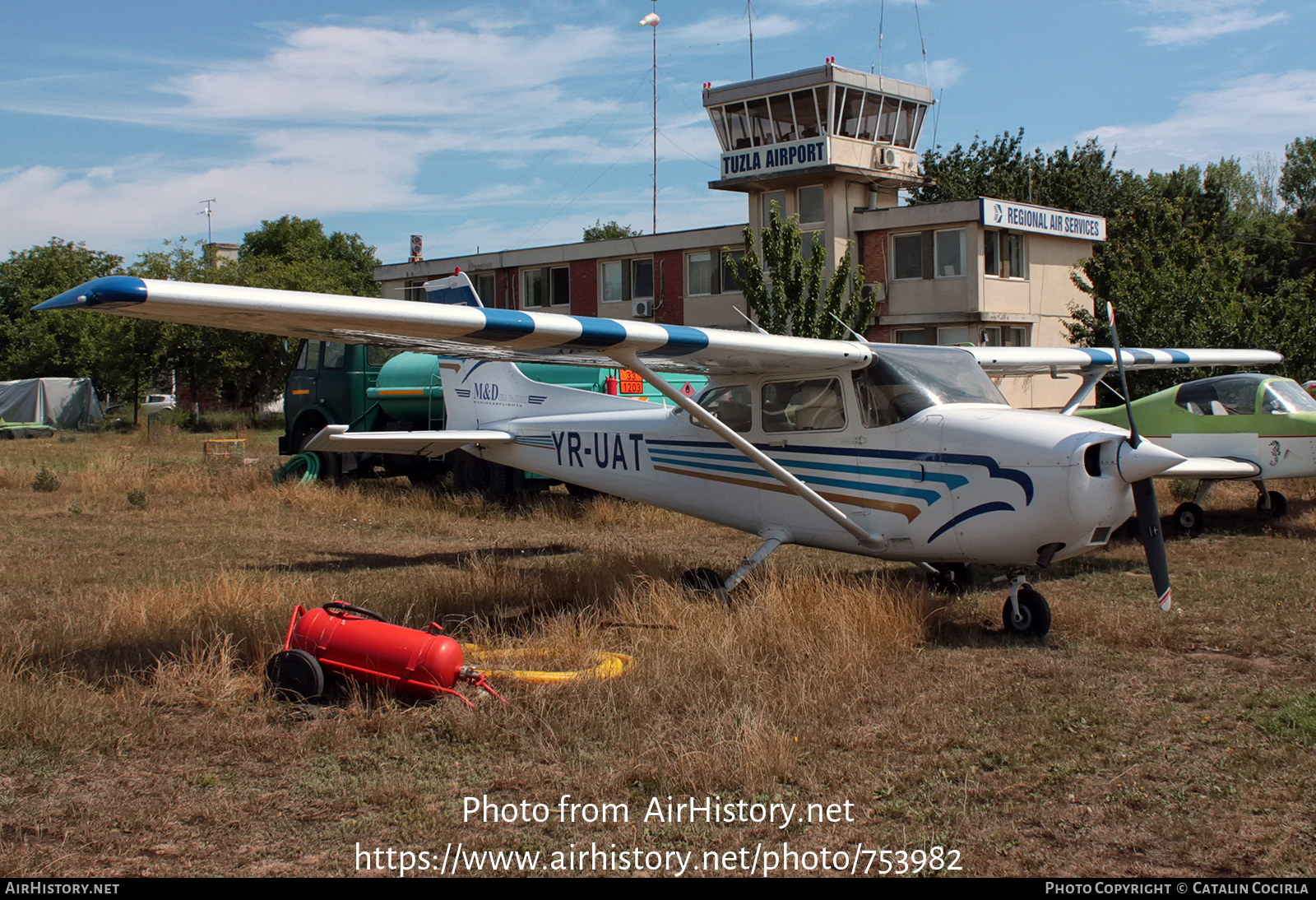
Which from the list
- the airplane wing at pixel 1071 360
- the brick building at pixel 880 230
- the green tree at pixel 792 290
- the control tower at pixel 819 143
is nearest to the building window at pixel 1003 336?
the brick building at pixel 880 230

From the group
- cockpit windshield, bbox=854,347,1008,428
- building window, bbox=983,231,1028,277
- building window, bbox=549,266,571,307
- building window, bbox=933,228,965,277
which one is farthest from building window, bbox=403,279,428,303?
cockpit windshield, bbox=854,347,1008,428

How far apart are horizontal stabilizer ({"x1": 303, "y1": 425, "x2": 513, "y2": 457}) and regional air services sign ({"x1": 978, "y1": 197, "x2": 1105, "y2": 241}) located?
23220mm

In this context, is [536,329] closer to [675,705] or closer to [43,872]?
[675,705]

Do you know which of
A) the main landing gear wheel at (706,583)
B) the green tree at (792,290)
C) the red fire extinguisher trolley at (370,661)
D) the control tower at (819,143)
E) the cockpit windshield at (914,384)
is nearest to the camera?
the red fire extinguisher trolley at (370,661)

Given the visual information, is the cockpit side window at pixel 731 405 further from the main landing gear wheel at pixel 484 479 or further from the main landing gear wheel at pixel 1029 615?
the main landing gear wheel at pixel 484 479

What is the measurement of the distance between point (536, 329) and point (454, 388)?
634 centimetres

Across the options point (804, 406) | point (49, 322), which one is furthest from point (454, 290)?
point (49, 322)

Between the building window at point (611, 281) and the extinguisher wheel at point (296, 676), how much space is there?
3342 centimetres

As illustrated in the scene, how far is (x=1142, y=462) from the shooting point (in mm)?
6418

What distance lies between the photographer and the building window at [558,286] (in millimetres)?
40344

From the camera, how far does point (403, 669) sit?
5473mm

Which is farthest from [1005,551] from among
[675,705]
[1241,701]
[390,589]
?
[390,589]

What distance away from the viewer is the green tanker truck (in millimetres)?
15008

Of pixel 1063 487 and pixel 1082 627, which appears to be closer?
pixel 1063 487
